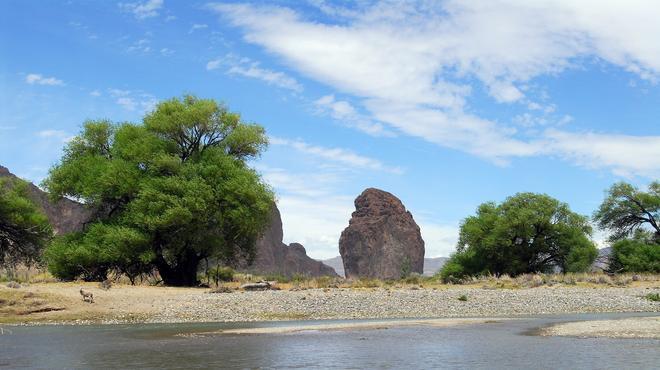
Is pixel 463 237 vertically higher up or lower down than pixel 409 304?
higher up

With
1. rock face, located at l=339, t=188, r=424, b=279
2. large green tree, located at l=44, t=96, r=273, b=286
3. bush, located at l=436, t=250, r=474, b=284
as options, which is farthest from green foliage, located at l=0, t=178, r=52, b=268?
rock face, located at l=339, t=188, r=424, b=279

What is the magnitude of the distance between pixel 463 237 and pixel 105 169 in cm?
3511

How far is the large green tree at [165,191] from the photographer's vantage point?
40.2 meters

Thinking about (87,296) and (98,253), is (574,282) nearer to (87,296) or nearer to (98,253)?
(98,253)

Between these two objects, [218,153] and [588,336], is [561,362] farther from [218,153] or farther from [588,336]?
[218,153]

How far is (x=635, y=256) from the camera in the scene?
188 ft

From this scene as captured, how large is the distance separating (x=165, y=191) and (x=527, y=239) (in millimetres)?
34664

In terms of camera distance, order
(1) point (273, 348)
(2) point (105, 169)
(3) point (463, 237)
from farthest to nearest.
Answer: (3) point (463, 237) < (2) point (105, 169) < (1) point (273, 348)

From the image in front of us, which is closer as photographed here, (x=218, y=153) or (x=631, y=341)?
(x=631, y=341)

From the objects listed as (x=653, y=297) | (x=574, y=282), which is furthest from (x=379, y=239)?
(x=653, y=297)

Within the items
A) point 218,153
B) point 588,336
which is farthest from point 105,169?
point 588,336

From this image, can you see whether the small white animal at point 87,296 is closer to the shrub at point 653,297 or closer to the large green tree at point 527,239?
the shrub at point 653,297

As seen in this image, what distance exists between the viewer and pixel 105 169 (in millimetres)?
42281

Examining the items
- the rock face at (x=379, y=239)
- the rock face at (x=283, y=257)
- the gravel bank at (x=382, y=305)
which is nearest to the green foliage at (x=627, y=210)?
the gravel bank at (x=382, y=305)
